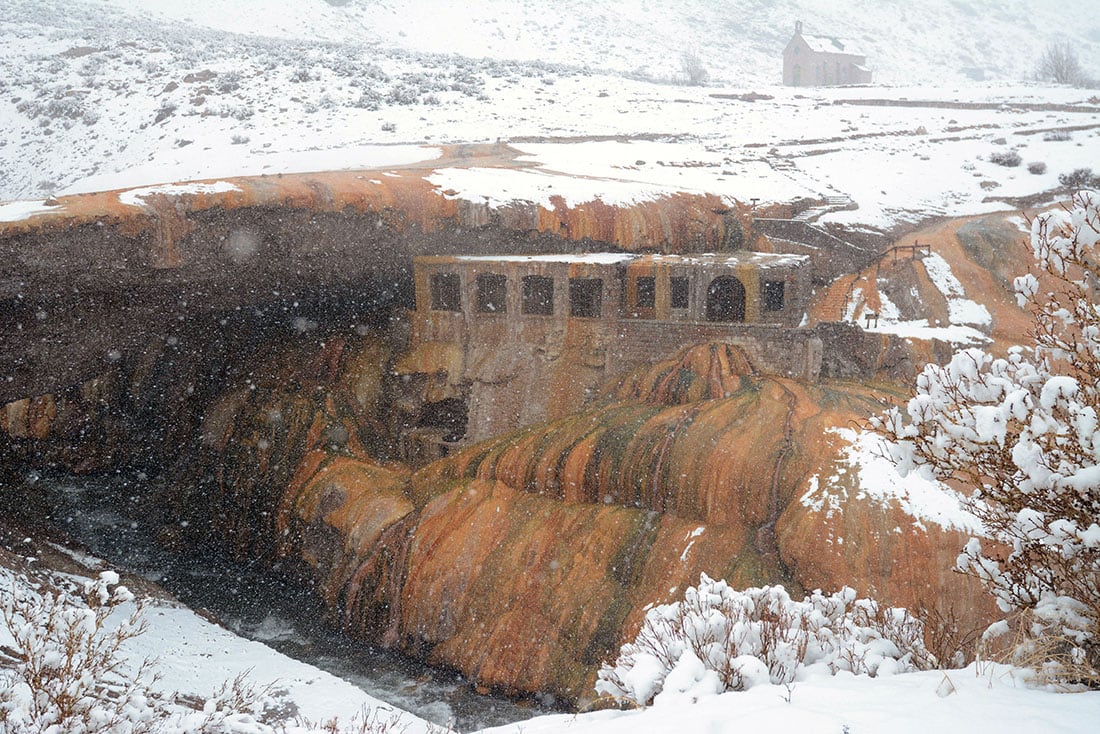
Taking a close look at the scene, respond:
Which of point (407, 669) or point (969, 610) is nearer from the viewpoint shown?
point (969, 610)

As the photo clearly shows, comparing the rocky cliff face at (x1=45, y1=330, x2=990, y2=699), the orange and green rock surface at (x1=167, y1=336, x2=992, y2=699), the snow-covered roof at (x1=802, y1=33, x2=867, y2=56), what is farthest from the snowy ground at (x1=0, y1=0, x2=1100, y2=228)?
the snow-covered roof at (x1=802, y1=33, x2=867, y2=56)

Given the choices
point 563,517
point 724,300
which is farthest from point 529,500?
point 724,300

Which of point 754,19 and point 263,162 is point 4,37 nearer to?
point 263,162

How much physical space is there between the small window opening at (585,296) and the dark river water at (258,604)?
9704 millimetres

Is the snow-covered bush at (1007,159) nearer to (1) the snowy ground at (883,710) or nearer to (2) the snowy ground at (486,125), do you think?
(2) the snowy ground at (486,125)

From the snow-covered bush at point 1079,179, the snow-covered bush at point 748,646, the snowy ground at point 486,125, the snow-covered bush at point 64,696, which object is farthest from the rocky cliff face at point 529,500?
the snow-covered bush at point 1079,179

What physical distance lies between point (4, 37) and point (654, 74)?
2061 inches

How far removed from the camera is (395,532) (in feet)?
63.7

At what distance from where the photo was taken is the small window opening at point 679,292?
21.0m

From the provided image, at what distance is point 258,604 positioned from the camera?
19.9 metres

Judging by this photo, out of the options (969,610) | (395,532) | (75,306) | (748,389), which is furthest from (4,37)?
(969,610)

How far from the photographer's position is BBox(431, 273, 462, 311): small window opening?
2222 centimetres

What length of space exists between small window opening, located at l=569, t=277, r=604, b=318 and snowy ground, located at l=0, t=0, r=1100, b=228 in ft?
10.6

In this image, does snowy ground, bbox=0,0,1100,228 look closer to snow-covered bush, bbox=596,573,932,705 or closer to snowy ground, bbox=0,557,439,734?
snowy ground, bbox=0,557,439,734
